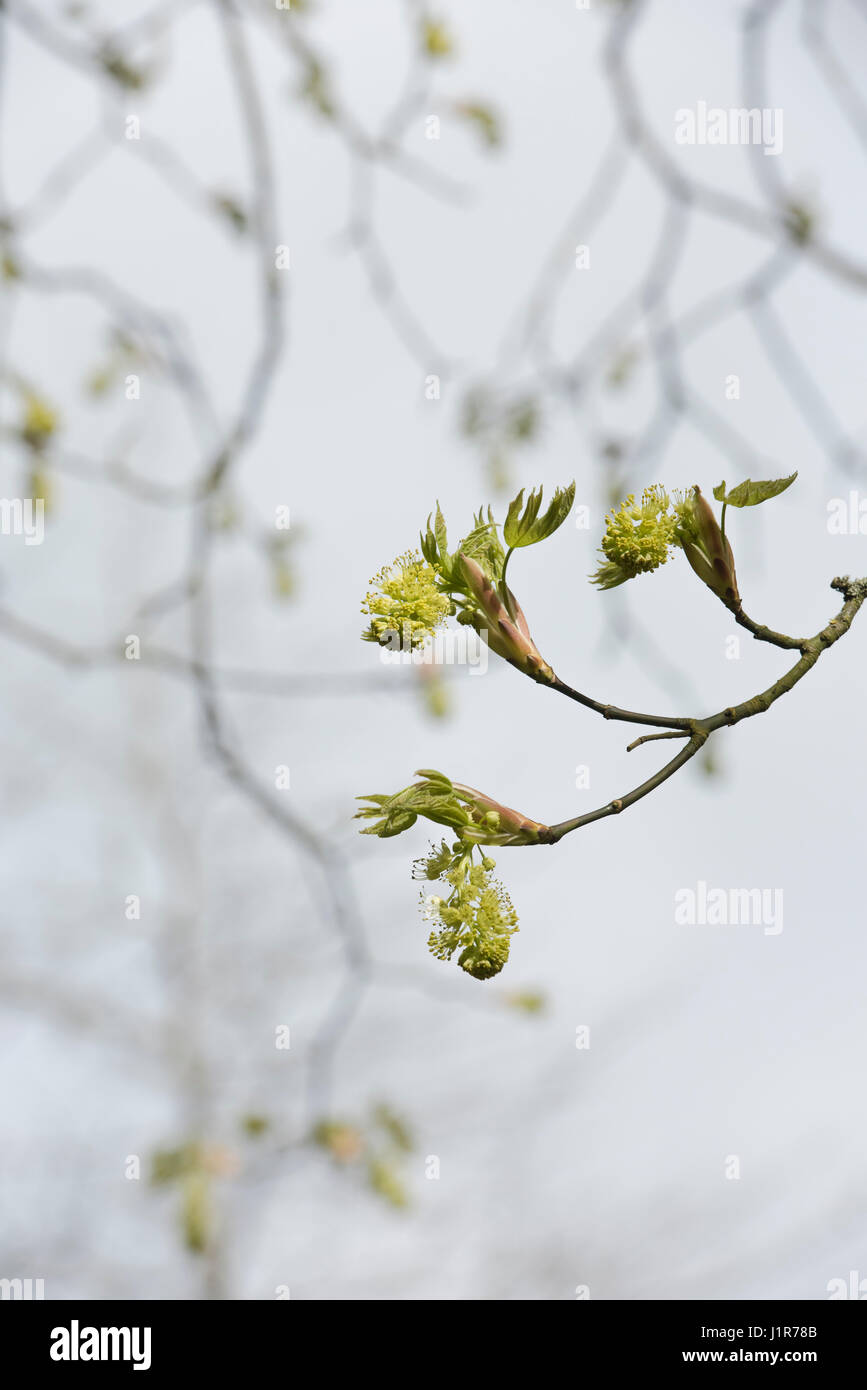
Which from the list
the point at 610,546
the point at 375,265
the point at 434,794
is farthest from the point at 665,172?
the point at 434,794

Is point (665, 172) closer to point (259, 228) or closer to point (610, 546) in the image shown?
point (259, 228)

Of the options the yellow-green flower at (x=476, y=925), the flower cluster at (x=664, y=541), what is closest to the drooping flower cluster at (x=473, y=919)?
the yellow-green flower at (x=476, y=925)

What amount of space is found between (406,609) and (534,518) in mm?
73

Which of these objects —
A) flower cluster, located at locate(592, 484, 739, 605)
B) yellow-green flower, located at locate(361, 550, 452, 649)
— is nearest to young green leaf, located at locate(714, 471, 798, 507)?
flower cluster, located at locate(592, 484, 739, 605)

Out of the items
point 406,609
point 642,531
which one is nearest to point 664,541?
point 642,531

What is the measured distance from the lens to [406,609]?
504 mm

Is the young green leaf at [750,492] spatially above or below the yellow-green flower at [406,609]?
above

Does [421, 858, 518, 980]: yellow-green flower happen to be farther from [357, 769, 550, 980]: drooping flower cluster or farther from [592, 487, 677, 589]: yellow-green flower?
[592, 487, 677, 589]: yellow-green flower

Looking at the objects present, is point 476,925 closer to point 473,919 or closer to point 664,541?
point 473,919

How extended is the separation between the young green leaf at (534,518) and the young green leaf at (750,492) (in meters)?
0.08

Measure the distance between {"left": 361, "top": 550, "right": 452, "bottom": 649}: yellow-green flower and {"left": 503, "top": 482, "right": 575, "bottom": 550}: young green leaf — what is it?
4 cm

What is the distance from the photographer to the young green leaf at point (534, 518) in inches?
19.9

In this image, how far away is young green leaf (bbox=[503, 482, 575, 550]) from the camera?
19.9 inches

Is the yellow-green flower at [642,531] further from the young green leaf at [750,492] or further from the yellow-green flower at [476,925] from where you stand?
the yellow-green flower at [476,925]
